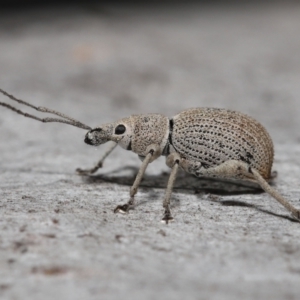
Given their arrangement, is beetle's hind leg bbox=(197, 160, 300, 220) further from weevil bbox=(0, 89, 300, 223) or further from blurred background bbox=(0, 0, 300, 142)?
blurred background bbox=(0, 0, 300, 142)

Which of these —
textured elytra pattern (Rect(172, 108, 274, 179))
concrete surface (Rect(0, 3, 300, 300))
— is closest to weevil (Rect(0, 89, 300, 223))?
textured elytra pattern (Rect(172, 108, 274, 179))

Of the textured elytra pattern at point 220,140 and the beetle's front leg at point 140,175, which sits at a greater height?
the textured elytra pattern at point 220,140

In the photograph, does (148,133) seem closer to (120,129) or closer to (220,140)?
(120,129)

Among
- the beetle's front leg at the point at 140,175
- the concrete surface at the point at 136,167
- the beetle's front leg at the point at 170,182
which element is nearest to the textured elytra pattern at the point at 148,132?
the beetle's front leg at the point at 140,175

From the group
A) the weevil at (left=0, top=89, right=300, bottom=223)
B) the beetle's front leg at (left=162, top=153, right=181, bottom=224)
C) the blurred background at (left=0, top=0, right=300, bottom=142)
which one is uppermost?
the blurred background at (left=0, top=0, right=300, bottom=142)

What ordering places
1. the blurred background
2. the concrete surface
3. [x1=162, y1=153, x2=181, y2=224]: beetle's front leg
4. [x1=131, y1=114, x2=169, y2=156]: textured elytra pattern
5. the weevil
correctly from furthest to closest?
the blurred background, [x1=131, y1=114, x2=169, y2=156]: textured elytra pattern, the weevil, [x1=162, y1=153, x2=181, y2=224]: beetle's front leg, the concrete surface

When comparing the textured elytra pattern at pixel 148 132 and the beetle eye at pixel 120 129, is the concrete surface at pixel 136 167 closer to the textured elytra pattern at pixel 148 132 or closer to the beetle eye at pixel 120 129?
the textured elytra pattern at pixel 148 132

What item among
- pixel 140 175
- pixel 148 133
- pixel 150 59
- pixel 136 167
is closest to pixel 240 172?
pixel 140 175
